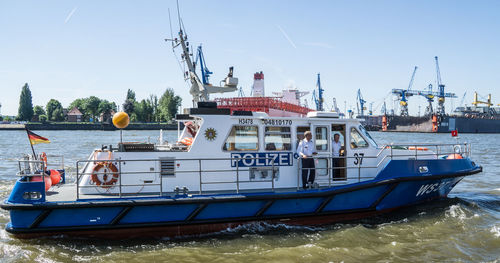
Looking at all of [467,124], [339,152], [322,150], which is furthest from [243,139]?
[467,124]

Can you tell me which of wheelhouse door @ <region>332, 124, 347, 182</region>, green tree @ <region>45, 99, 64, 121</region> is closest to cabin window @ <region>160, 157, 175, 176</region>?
wheelhouse door @ <region>332, 124, 347, 182</region>

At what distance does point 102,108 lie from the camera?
101 m

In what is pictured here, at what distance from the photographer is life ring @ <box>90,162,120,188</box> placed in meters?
7.45

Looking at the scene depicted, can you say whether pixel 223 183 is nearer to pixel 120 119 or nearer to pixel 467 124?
pixel 120 119

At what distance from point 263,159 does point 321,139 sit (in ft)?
4.60

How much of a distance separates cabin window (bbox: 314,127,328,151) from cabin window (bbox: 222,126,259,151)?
1374 millimetres

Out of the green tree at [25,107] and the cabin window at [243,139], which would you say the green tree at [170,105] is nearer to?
the green tree at [25,107]

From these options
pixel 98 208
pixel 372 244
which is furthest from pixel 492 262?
pixel 98 208

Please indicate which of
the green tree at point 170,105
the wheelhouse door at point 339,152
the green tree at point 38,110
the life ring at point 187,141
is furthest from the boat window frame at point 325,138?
the green tree at point 38,110

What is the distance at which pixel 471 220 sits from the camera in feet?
30.2

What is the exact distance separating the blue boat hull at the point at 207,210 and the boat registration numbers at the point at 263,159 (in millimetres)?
772

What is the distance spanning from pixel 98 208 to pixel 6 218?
13.4 feet

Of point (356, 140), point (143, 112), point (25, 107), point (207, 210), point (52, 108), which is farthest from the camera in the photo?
point (52, 108)

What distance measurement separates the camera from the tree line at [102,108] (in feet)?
248
